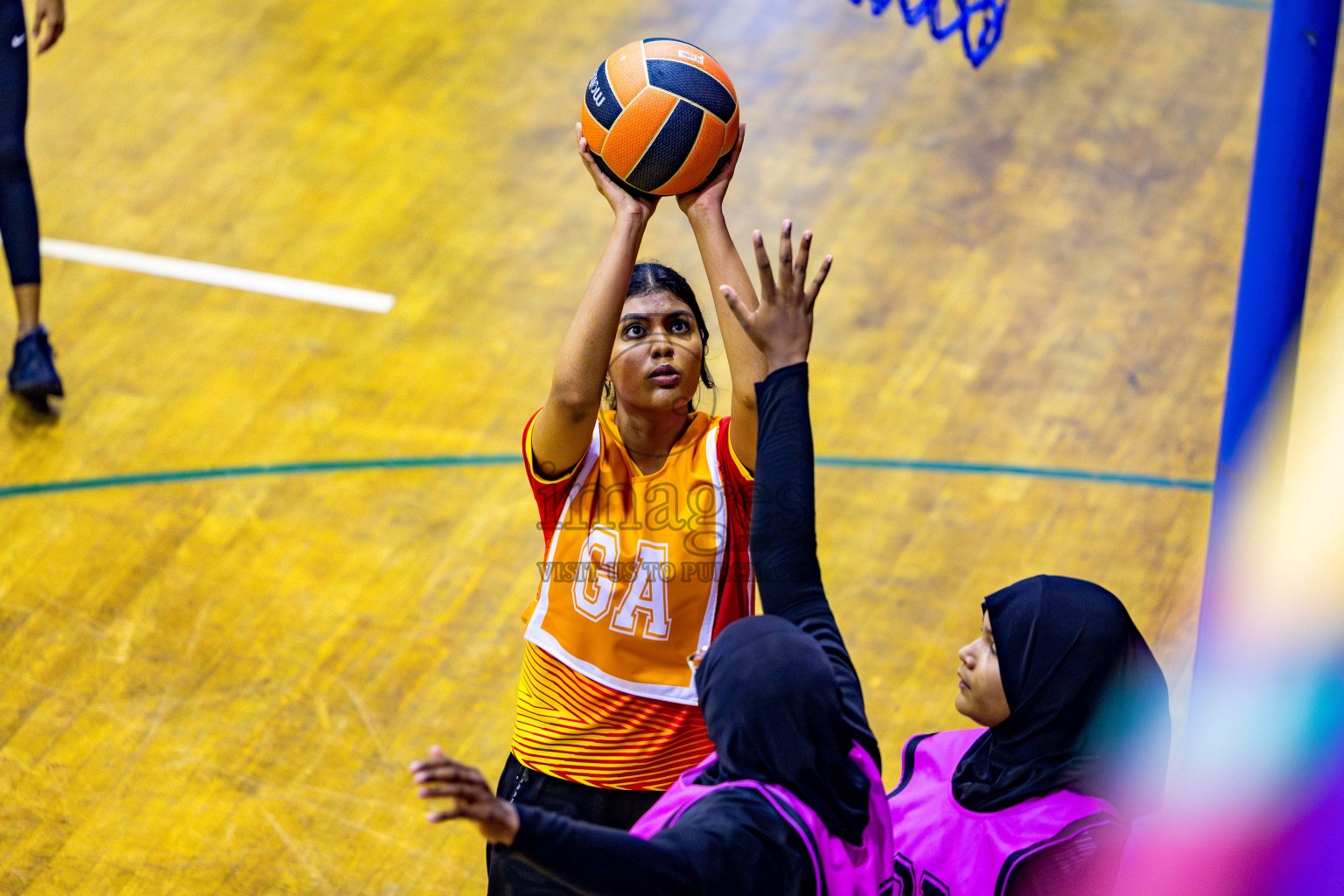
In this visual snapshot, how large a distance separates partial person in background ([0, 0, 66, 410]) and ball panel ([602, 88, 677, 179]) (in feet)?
8.67

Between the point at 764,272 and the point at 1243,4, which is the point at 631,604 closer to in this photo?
the point at 764,272

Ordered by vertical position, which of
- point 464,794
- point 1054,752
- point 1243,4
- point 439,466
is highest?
point 1243,4

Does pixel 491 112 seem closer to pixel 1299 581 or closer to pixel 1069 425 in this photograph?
pixel 1069 425

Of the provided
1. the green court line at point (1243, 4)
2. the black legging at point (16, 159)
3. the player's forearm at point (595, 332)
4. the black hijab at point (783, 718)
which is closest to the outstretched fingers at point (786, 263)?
the player's forearm at point (595, 332)

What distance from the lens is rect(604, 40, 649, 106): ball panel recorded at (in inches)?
103

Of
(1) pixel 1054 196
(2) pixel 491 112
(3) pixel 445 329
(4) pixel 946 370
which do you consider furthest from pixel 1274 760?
(2) pixel 491 112

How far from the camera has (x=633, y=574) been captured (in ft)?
8.14

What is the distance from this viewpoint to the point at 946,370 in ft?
15.9

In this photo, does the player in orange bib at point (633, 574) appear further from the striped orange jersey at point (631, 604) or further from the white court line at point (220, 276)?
the white court line at point (220, 276)

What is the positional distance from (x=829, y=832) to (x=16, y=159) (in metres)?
3.78

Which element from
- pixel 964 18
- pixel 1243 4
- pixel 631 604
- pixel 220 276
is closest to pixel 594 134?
pixel 631 604

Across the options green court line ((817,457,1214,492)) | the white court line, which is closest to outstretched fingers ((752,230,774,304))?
green court line ((817,457,1214,492))

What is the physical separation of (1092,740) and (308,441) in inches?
120

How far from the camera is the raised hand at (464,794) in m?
1.53
